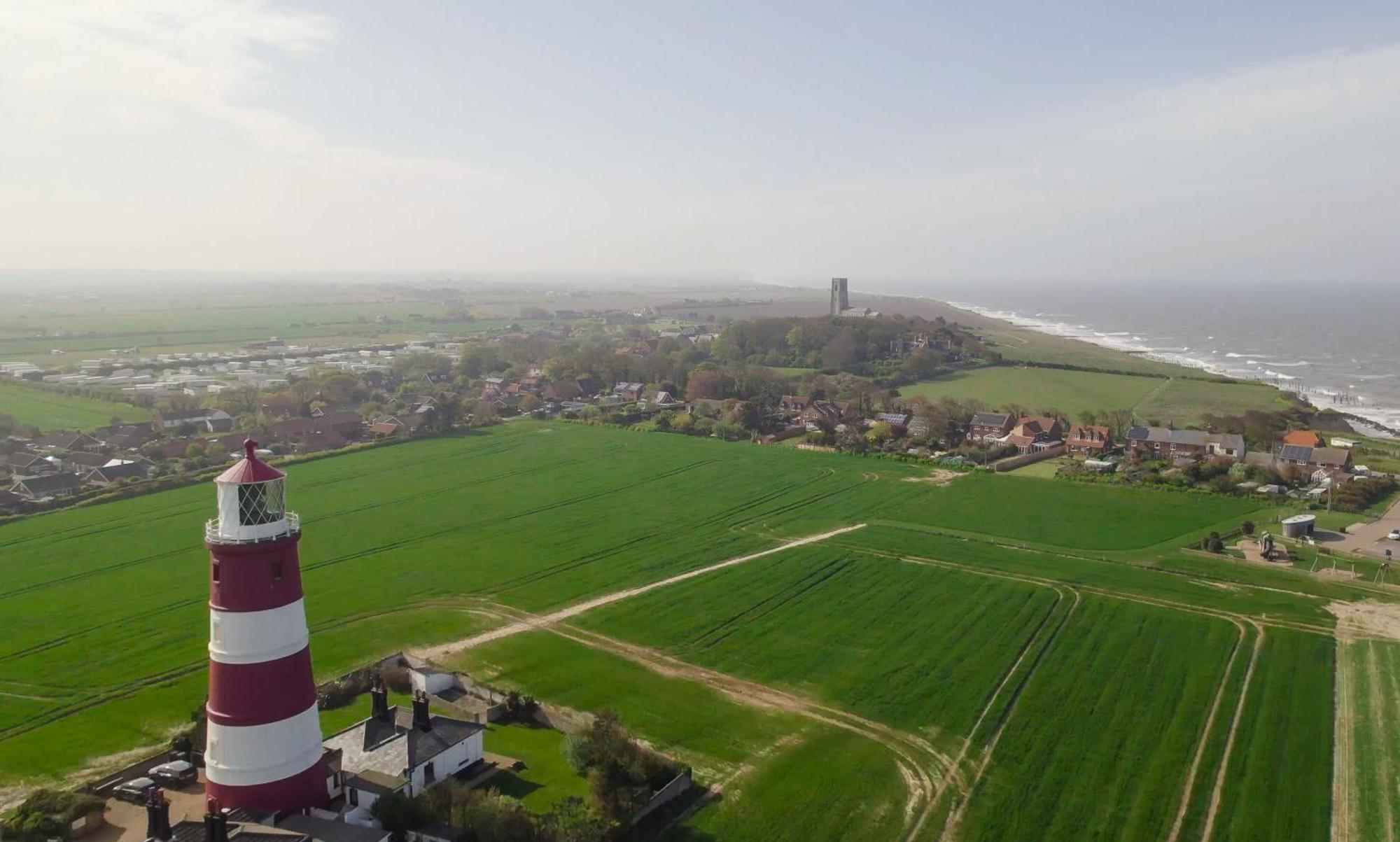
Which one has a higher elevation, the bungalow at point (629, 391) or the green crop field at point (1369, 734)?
the bungalow at point (629, 391)

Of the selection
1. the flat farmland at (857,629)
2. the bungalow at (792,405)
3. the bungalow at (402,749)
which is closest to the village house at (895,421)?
the bungalow at (792,405)

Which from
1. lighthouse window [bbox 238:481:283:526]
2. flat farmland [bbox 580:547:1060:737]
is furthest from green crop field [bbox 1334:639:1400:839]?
lighthouse window [bbox 238:481:283:526]

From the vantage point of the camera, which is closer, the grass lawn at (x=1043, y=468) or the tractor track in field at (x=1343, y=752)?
the tractor track in field at (x=1343, y=752)

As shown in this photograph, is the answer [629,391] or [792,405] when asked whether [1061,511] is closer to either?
[792,405]

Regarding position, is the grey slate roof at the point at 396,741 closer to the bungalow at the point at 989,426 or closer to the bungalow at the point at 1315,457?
the bungalow at the point at 989,426

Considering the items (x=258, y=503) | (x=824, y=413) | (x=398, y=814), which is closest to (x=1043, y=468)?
(x=824, y=413)

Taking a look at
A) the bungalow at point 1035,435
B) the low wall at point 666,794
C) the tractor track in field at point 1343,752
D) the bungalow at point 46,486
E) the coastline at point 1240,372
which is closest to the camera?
the low wall at point 666,794
